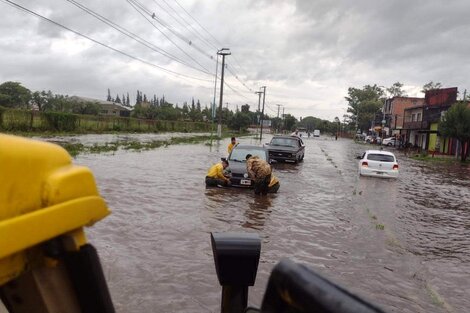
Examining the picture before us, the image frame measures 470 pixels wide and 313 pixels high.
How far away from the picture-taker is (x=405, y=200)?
1445cm

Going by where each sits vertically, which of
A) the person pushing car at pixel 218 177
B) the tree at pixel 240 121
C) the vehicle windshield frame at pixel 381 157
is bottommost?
the person pushing car at pixel 218 177

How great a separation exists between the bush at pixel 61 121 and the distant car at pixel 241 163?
1069 inches

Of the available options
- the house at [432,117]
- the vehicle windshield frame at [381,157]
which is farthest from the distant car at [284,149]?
the house at [432,117]

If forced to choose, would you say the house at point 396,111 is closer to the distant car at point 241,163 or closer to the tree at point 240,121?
the tree at point 240,121

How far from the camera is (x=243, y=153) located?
14.9m

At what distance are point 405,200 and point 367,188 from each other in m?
2.26

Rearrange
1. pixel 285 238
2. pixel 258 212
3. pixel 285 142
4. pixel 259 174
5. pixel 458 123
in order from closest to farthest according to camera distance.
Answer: pixel 285 238
pixel 258 212
pixel 259 174
pixel 285 142
pixel 458 123

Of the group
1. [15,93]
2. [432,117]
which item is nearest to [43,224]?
[432,117]

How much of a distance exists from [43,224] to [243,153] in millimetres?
13636

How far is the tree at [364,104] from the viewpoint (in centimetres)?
10469

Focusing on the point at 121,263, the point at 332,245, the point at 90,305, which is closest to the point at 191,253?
the point at 121,263

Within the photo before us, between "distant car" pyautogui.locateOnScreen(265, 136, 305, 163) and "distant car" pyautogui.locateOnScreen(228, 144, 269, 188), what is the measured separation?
833 cm

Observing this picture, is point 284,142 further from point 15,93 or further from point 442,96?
point 15,93

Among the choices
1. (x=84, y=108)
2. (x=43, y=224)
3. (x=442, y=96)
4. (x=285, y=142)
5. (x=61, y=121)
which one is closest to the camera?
(x=43, y=224)
